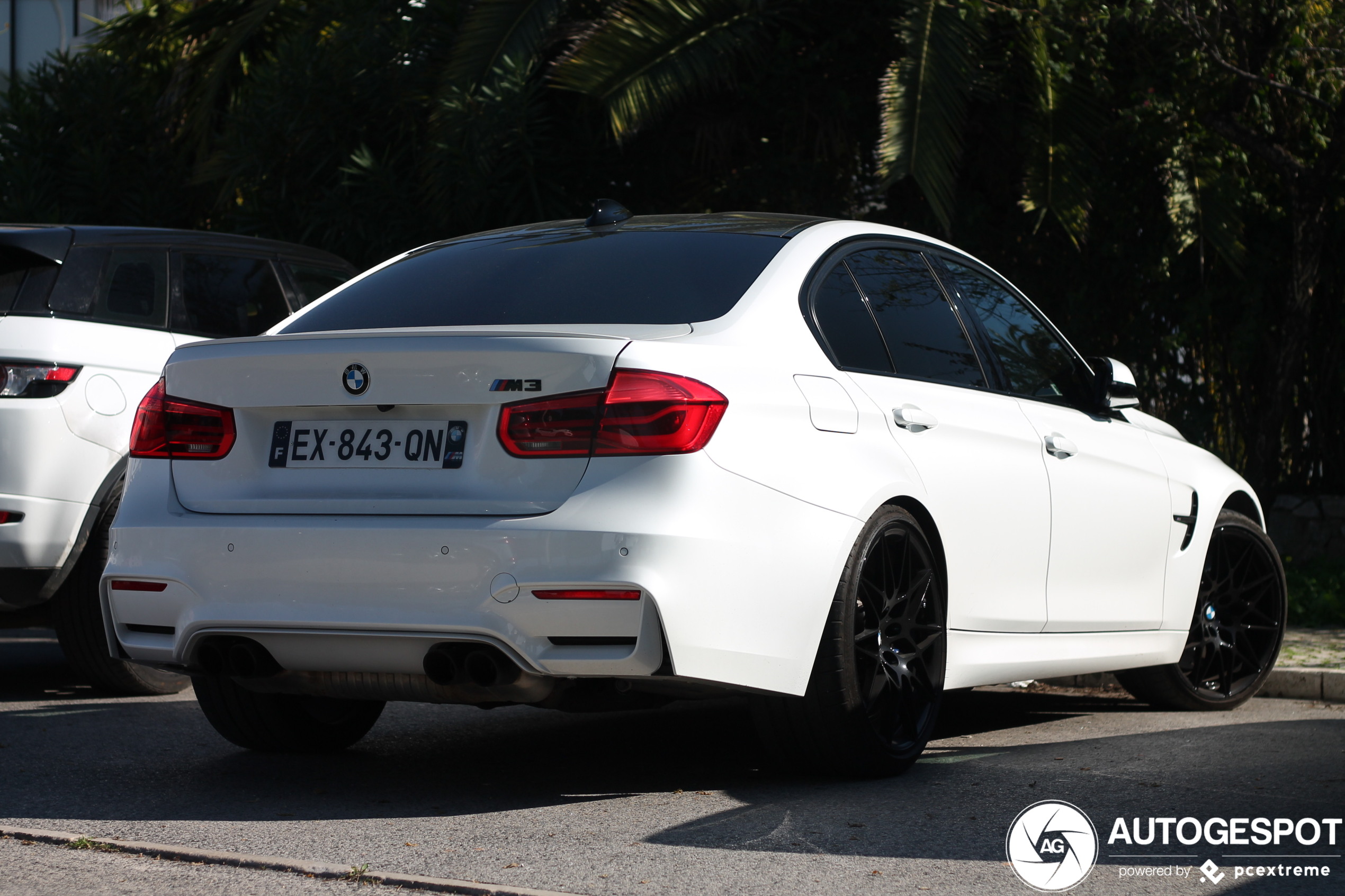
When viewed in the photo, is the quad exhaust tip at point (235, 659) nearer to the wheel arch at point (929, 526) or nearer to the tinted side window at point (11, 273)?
the wheel arch at point (929, 526)

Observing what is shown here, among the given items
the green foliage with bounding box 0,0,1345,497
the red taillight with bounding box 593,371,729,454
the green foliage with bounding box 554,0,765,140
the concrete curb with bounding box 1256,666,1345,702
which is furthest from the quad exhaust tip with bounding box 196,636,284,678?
the green foliage with bounding box 554,0,765,140

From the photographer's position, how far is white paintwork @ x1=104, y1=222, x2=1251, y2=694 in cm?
384

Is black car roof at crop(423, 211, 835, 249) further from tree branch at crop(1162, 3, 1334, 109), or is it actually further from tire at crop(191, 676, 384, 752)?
tree branch at crop(1162, 3, 1334, 109)

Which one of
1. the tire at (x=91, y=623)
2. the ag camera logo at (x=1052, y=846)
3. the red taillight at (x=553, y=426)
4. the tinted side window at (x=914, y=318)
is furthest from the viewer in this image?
the tire at (x=91, y=623)

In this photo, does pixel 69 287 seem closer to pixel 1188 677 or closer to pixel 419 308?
pixel 419 308

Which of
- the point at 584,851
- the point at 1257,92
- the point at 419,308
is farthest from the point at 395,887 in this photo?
the point at 1257,92

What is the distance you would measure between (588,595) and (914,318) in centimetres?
176

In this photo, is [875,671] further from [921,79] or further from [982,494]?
[921,79]

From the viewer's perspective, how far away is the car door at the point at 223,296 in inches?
266

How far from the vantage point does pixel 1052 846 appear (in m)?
3.83

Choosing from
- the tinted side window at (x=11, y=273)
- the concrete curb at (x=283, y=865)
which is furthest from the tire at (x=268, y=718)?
the tinted side window at (x=11, y=273)

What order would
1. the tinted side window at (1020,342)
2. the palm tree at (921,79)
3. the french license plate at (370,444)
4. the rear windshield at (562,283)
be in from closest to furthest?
the french license plate at (370,444), the rear windshield at (562,283), the tinted side window at (1020,342), the palm tree at (921,79)

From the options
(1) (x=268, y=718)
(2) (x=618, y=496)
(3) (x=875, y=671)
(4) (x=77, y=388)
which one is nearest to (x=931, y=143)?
(4) (x=77, y=388)

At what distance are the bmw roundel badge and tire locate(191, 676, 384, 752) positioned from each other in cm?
127
